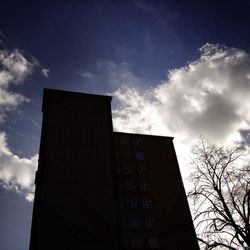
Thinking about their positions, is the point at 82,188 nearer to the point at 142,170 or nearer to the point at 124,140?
the point at 142,170

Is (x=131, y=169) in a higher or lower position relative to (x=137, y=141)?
lower

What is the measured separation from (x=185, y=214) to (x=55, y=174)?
107 feet

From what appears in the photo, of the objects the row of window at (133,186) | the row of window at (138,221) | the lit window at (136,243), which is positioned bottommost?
the lit window at (136,243)

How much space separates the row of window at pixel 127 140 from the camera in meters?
55.1

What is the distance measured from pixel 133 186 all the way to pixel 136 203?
348 centimetres

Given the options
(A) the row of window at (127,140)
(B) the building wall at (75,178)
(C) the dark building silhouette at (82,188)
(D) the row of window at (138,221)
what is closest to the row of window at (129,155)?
(A) the row of window at (127,140)

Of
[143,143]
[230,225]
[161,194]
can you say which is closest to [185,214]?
[161,194]

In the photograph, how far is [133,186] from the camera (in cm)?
4997

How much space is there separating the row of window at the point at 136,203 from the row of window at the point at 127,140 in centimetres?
1244

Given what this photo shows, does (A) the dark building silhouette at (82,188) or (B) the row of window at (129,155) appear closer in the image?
(A) the dark building silhouette at (82,188)

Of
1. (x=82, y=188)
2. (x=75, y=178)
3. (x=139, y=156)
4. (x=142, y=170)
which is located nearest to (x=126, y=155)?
(x=139, y=156)

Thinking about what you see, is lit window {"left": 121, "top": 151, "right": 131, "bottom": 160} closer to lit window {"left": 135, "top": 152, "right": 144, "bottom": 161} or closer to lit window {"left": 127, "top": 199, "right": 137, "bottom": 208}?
lit window {"left": 135, "top": 152, "right": 144, "bottom": 161}

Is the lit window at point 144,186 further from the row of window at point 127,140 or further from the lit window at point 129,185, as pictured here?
the row of window at point 127,140

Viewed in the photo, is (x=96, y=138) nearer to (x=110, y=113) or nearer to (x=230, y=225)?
(x=110, y=113)
